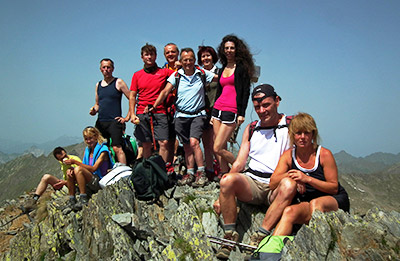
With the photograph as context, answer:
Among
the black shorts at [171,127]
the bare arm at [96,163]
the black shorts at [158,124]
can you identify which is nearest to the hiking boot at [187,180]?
the black shorts at [158,124]

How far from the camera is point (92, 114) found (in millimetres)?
12070

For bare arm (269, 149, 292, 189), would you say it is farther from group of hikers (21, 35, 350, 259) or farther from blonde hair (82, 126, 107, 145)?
blonde hair (82, 126, 107, 145)

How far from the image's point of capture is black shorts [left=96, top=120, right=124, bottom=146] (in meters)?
11.2

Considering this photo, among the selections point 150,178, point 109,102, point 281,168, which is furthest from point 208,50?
point 281,168

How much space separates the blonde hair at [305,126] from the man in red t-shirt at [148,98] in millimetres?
5274

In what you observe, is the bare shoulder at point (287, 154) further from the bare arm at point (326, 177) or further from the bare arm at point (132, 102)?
the bare arm at point (132, 102)

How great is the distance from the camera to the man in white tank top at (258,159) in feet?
20.7

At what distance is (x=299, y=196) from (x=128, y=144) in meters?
8.09

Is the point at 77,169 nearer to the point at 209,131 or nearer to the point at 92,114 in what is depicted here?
the point at 92,114

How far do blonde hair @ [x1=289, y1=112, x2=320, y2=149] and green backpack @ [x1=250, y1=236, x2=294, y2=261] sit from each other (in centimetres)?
214

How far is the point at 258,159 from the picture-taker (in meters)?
7.02

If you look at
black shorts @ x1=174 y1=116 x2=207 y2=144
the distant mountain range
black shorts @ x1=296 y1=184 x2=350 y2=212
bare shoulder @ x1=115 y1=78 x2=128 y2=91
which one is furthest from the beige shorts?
the distant mountain range

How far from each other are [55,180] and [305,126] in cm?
1166

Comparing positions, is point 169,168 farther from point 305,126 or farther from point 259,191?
point 305,126
